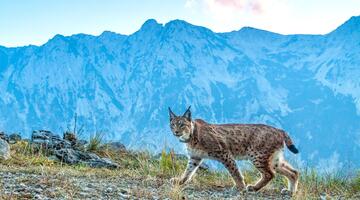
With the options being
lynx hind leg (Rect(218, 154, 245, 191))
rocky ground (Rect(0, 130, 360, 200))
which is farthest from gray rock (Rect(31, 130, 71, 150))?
lynx hind leg (Rect(218, 154, 245, 191))

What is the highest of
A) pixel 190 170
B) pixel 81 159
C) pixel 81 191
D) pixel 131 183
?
pixel 190 170

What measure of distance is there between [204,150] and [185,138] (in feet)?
1.81

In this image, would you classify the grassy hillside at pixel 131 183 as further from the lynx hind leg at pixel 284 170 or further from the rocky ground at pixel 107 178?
the lynx hind leg at pixel 284 170

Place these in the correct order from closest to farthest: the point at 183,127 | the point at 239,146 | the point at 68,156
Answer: the point at 183,127, the point at 239,146, the point at 68,156

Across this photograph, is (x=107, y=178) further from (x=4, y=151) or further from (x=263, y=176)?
(x=4, y=151)

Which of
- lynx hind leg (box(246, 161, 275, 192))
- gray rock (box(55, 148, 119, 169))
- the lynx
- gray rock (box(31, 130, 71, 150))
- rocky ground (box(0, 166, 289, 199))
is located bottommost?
gray rock (box(55, 148, 119, 169))

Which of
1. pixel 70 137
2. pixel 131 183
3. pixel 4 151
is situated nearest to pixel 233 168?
pixel 131 183

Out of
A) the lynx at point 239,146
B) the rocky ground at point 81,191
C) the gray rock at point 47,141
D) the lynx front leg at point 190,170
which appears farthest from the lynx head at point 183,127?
the gray rock at point 47,141

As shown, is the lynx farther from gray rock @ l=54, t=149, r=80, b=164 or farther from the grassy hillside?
gray rock @ l=54, t=149, r=80, b=164

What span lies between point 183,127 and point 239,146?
4.78 feet

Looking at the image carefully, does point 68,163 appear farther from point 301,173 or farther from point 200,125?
point 301,173

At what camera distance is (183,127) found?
13.3m

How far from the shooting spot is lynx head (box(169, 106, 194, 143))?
13266mm

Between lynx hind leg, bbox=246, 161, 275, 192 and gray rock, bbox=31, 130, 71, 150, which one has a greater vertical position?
lynx hind leg, bbox=246, 161, 275, 192
